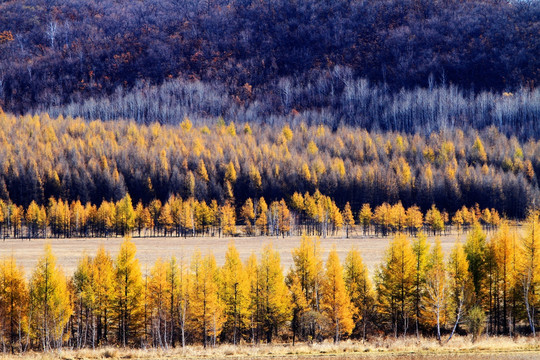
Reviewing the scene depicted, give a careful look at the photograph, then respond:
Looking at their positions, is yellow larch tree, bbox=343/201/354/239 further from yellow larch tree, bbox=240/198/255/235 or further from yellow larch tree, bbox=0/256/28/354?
yellow larch tree, bbox=0/256/28/354

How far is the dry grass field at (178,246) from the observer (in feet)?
280

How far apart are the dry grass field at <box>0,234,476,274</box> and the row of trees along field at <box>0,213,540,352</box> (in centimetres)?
2120

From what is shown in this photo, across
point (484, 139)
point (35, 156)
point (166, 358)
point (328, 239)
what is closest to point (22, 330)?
point (166, 358)

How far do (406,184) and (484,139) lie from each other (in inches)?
2156

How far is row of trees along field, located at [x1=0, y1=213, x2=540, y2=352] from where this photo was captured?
5066 centimetres

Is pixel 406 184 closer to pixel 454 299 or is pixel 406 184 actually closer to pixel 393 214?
pixel 393 214

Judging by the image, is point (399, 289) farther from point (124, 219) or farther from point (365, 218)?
point (124, 219)

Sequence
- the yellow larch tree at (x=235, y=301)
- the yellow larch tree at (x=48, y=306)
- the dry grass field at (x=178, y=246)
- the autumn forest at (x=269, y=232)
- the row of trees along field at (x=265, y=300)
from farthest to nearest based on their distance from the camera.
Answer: the dry grass field at (x=178, y=246) < the yellow larch tree at (x=235, y=301) < the autumn forest at (x=269, y=232) < the row of trees along field at (x=265, y=300) < the yellow larch tree at (x=48, y=306)

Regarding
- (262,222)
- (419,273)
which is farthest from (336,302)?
(262,222)

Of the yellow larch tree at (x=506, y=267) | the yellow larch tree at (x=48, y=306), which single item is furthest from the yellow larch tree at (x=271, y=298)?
the yellow larch tree at (x=506, y=267)

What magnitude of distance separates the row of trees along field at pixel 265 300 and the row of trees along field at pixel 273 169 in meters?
89.5

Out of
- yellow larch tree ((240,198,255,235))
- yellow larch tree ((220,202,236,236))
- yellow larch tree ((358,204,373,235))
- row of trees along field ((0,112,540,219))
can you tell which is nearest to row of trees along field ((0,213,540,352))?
yellow larch tree ((220,202,236,236))

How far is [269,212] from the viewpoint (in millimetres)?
128000

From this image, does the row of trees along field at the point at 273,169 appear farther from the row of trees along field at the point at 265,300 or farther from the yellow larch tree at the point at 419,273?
the row of trees along field at the point at 265,300
